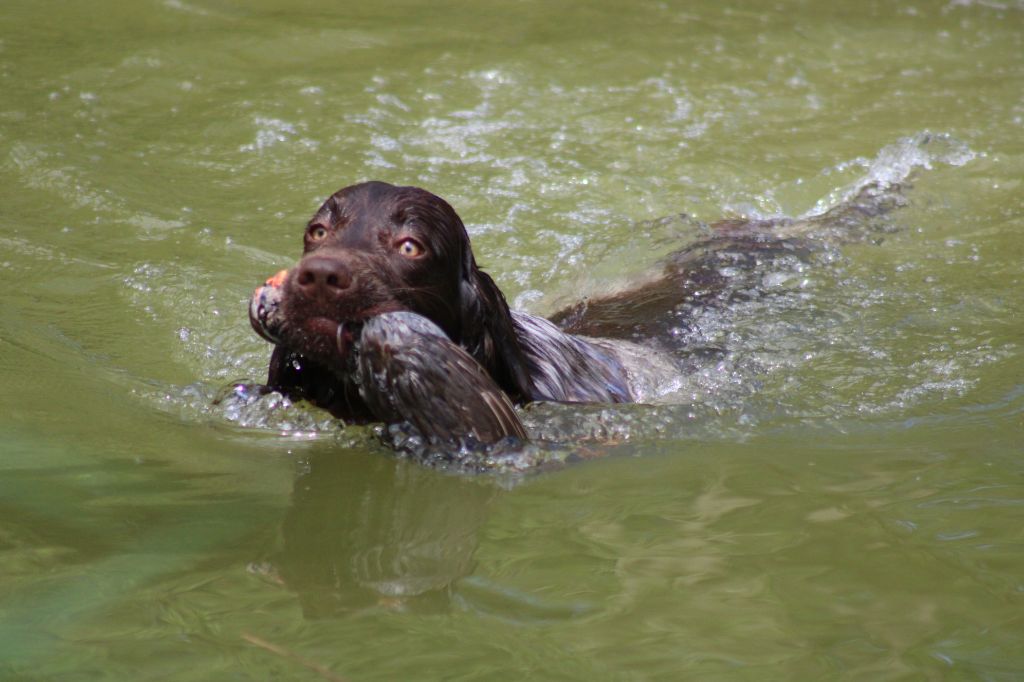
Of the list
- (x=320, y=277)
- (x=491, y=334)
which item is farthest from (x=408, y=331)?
(x=491, y=334)

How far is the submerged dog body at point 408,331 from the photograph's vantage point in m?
3.52

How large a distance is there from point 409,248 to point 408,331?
0.42 meters

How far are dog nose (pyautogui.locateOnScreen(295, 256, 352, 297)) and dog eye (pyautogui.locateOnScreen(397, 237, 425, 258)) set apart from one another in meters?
0.34

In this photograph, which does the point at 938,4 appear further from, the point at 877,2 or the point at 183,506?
the point at 183,506

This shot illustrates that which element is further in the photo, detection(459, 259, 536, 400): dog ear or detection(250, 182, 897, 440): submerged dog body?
detection(459, 259, 536, 400): dog ear

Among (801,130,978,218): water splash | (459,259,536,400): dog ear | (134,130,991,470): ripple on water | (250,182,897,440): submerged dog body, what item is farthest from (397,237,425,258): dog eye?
(801,130,978,218): water splash

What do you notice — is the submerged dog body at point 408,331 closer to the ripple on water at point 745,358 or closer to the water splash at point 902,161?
the ripple on water at point 745,358

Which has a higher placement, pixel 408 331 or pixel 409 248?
pixel 409 248

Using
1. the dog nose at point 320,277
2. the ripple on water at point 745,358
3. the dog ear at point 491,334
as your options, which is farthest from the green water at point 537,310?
the dog nose at point 320,277

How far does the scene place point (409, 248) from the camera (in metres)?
3.84

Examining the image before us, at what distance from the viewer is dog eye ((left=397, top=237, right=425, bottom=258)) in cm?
383

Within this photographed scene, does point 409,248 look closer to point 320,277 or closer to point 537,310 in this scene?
point 320,277

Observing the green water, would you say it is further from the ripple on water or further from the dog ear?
the dog ear

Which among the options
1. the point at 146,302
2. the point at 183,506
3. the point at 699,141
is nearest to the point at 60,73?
the point at 146,302
